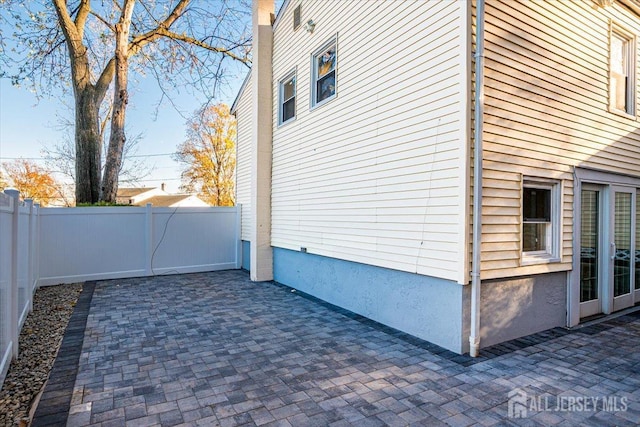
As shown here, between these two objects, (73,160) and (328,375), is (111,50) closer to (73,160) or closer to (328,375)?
(328,375)

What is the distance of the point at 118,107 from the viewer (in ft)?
33.8

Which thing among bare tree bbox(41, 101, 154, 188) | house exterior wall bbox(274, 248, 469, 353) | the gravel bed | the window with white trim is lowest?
the gravel bed

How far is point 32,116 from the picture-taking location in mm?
22250

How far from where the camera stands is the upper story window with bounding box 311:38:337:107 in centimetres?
644

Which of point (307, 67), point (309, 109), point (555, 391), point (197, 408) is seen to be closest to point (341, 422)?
point (197, 408)

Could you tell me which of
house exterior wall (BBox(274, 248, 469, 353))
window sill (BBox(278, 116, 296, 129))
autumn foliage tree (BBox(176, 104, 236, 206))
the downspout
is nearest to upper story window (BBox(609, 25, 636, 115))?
the downspout

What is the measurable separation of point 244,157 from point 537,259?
26.2 feet

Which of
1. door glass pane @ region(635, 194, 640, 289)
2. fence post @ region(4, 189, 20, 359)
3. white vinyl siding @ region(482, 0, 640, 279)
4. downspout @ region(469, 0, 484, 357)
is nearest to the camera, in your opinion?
fence post @ region(4, 189, 20, 359)

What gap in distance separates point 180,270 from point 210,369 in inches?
255

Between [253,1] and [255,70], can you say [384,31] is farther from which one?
[253,1]

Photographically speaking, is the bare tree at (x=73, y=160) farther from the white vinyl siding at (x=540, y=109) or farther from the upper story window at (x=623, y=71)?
the upper story window at (x=623, y=71)

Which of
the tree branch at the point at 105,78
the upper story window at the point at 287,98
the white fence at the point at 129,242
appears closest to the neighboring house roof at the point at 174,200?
the tree branch at the point at 105,78

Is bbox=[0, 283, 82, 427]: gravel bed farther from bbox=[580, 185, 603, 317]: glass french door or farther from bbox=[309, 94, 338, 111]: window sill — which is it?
bbox=[580, 185, 603, 317]: glass french door

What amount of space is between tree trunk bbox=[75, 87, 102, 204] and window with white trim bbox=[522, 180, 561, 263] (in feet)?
35.4
